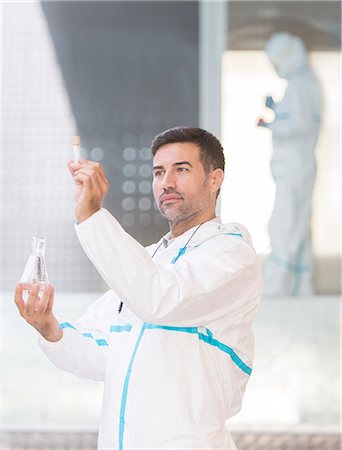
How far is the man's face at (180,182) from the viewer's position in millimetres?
1538

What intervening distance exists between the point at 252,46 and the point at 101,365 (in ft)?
8.98

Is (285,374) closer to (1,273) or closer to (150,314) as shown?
(1,273)

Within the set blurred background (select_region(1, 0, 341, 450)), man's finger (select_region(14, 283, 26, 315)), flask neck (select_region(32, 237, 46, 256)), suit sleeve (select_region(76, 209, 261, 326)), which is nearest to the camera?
suit sleeve (select_region(76, 209, 261, 326))

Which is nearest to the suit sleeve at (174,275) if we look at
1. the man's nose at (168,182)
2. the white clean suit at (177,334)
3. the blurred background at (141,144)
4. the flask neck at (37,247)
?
the white clean suit at (177,334)

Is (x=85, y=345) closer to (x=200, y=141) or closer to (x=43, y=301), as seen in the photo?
(x=43, y=301)

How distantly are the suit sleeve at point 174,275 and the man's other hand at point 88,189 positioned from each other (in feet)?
→ 0.05

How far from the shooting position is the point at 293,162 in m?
4.12

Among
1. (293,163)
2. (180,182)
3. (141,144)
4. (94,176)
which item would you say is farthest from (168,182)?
(293,163)

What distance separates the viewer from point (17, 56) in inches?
161

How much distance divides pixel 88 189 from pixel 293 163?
113 inches

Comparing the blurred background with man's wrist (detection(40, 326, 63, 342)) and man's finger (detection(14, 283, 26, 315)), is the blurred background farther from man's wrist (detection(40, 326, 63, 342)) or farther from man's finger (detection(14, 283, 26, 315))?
man's finger (detection(14, 283, 26, 315))

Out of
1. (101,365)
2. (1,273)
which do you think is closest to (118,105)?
(1,273)

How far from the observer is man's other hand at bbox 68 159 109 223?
1.34 metres

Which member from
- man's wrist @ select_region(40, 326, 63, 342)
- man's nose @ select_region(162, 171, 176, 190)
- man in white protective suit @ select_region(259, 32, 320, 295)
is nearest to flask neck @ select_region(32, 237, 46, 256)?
man's wrist @ select_region(40, 326, 63, 342)
